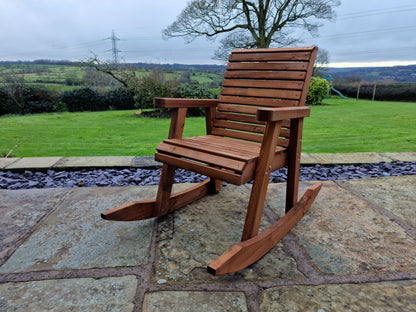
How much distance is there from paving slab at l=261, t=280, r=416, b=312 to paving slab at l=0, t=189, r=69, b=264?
1.39m

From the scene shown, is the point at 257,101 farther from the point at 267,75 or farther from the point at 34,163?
the point at 34,163

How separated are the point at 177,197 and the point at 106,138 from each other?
A: 3264 mm

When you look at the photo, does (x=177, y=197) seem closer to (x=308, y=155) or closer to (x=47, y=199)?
(x=47, y=199)

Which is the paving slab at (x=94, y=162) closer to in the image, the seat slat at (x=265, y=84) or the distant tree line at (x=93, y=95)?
the seat slat at (x=265, y=84)

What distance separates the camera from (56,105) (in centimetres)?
1154

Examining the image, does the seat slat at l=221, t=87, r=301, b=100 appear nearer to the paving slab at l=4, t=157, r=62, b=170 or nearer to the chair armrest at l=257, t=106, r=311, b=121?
the chair armrest at l=257, t=106, r=311, b=121

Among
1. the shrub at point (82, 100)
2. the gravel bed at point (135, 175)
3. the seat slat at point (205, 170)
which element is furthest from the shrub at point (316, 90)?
the seat slat at point (205, 170)

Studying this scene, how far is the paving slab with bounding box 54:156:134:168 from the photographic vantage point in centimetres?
299

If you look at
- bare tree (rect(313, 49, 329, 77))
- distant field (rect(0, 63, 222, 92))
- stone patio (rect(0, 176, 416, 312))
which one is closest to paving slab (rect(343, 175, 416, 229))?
stone patio (rect(0, 176, 416, 312))

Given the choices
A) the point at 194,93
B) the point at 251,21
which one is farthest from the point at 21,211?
the point at 251,21

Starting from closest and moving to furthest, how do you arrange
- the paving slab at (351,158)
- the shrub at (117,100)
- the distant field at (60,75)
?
the paving slab at (351,158) < the distant field at (60,75) < the shrub at (117,100)

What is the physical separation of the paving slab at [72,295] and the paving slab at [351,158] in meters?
2.53

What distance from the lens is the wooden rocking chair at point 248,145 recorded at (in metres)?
1.49

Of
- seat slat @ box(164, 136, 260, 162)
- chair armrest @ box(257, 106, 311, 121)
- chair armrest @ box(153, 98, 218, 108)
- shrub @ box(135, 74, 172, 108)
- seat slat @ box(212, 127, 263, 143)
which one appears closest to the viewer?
chair armrest @ box(257, 106, 311, 121)
